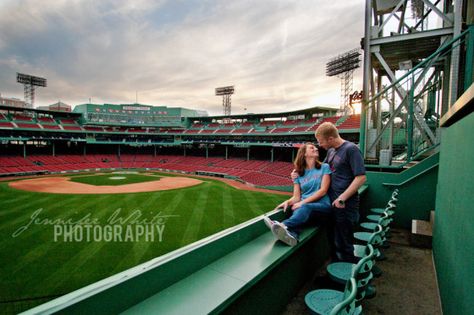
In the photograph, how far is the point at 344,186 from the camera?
137 inches

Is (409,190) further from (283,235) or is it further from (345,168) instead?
(283,235)

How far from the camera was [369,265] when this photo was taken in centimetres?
249

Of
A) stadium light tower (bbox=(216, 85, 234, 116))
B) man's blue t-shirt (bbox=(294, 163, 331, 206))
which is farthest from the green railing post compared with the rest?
stadium light tower (bbox=(216, 85, 234, 116))

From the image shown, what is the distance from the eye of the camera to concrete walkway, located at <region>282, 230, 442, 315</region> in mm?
2914

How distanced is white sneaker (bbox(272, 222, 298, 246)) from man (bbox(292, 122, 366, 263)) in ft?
2.63

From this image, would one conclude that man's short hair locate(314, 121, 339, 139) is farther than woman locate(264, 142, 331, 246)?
Yes

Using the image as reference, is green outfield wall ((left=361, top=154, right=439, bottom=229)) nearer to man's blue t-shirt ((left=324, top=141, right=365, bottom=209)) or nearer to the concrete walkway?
the concrete walkway

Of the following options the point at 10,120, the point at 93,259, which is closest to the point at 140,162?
the point at 10,120

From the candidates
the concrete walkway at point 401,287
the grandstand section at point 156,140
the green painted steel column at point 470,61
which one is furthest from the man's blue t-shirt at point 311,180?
the grandstand section at point 156,140

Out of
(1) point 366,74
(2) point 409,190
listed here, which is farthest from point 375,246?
(1) point 366,74

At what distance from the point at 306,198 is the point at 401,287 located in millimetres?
1829

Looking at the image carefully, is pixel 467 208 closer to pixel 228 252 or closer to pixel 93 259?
pixel 228 252

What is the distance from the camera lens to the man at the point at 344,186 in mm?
3219

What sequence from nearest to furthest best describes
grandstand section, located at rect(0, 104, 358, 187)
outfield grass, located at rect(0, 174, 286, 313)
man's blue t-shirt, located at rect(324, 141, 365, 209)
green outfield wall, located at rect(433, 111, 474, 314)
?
green outfield wall, located at rect(433, 111, 474, 314) → man's blue t-shirt, located at rect(324, 141, 365, 209) → outfield grass, located at rect(0, 174, 286, 313) → grandstand section, located at rect(0, 104, 358, 187)
